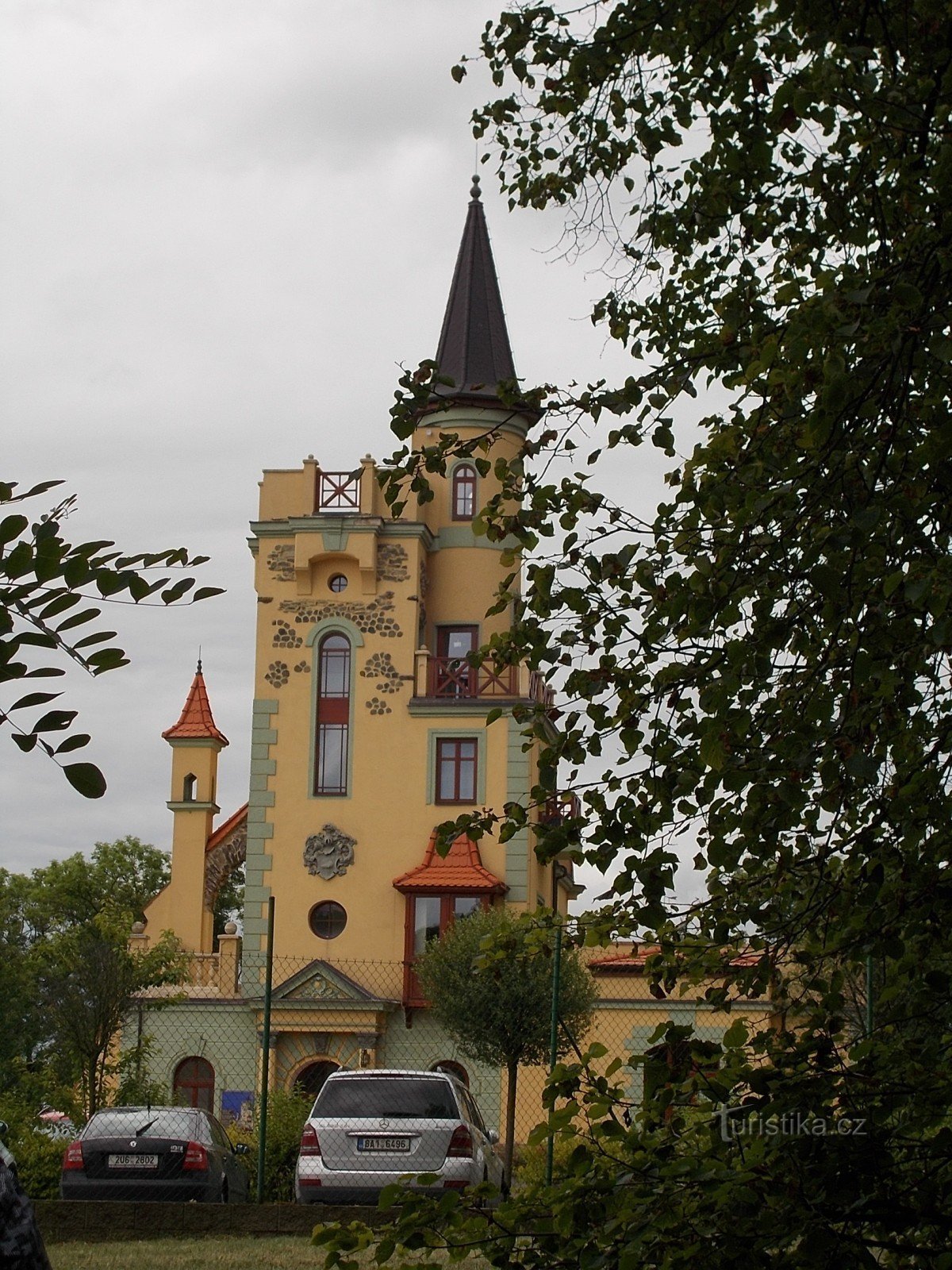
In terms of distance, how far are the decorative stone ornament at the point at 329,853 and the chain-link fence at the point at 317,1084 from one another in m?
2.06

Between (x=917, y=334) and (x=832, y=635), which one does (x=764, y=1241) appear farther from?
(x=917, y=334)

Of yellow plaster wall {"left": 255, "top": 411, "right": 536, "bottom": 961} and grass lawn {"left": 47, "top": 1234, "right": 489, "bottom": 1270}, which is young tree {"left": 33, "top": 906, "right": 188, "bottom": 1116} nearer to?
grass lawn {"left": 47, "top": 1234, "right": 489, "bottom": 1270}

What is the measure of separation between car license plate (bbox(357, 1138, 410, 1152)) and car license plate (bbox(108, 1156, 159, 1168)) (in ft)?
6.85

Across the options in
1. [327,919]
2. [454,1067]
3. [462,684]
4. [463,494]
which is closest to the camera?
[454,1067]

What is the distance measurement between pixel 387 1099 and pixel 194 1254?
127 inches

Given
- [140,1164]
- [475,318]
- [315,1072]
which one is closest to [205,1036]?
[315,1072]

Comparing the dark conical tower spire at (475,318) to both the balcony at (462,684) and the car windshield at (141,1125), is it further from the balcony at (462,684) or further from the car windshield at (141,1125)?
the car windshield at (141,1125)

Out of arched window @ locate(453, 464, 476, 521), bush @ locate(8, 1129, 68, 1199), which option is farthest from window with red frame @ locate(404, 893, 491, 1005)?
bush @ locate(8, 1129, 68, 1199)

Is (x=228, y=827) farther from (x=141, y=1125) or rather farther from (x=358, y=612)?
(x=141, y=1125)

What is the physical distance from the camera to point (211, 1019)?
36.0m

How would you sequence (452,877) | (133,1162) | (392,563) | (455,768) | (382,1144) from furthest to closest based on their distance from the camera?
(392,563), (455,768), (452,877), (133,1162), (382,1144)

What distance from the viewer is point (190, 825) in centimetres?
4041

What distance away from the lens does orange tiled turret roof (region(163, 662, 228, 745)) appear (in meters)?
Answer: 41.6

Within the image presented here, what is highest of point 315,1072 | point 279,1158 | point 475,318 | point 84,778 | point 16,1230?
point 475,318
